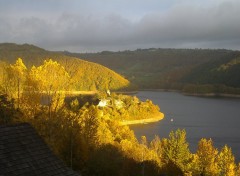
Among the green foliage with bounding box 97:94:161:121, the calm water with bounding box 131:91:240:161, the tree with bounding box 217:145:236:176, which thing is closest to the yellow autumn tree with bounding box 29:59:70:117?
the tree with bounding box 217:145:236:176

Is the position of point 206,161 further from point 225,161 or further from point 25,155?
point 25,155

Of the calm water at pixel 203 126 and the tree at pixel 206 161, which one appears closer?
the tree at pixel 206 161

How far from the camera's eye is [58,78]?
93.4 feet

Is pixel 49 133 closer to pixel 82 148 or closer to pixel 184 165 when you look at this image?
pixel 82 148

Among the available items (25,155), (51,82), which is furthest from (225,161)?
(25,155)

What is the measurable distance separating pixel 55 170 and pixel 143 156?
33239 millimetres

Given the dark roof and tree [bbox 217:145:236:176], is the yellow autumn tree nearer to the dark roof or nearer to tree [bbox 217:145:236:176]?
the dark roof

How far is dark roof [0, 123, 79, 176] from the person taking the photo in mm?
11227

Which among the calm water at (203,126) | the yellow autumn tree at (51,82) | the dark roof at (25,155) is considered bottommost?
the calm water at (203,126)

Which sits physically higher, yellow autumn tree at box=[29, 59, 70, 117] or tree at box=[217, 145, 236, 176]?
yellow autumn tree at box=[29, 59, 70, 117]

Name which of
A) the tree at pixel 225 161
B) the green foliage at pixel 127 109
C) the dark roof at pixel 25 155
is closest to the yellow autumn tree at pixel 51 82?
the dark roof at pixel 25 155

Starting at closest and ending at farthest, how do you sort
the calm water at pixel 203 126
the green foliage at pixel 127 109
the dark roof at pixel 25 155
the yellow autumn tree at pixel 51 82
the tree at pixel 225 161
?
the dark roof at pixel 25 155, the yellow autumn tree at pixel 51 82, the tree at pixel 225 161, the calm water at pixel 203 126, the green foliage at pixel 127 109

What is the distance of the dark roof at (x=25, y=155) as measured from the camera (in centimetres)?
1123

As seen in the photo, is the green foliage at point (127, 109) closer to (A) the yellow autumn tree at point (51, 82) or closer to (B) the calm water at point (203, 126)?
(B) the calm water at point (203, 126)
